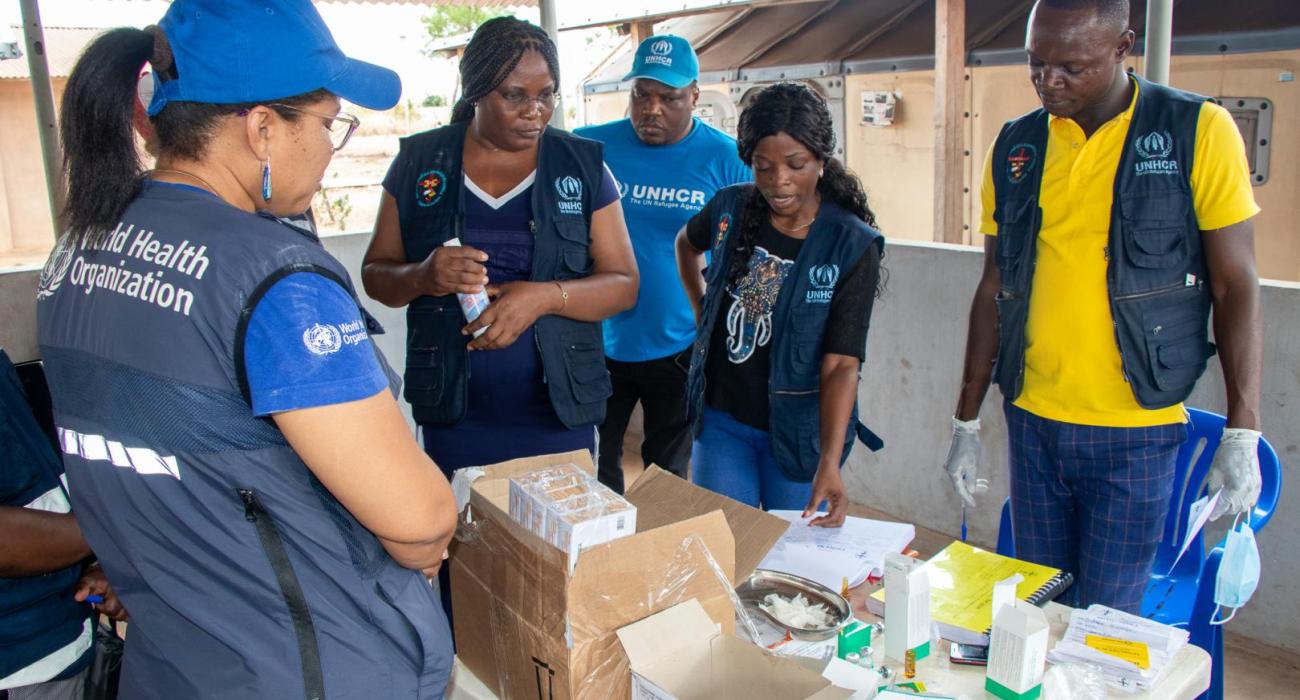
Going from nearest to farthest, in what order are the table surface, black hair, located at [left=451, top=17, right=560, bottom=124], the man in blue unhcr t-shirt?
the table surface → black hair, located at [left=451, top=17, right=560, bottom=124] → the man in blue unhcr t-shirt

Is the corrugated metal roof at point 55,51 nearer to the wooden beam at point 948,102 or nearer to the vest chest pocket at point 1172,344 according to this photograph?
the wooden beam at point 948,102

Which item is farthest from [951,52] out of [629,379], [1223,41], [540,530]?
[540,530]

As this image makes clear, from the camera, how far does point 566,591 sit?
4.78ft

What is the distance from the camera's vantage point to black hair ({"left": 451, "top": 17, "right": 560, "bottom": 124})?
244 centimetres

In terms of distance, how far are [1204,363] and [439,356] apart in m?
1.85

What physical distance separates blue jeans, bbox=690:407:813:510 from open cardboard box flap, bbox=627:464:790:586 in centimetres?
52

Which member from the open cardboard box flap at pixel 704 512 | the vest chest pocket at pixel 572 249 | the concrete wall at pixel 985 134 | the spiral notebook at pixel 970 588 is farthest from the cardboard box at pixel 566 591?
the concrete wall at pixel 985 134

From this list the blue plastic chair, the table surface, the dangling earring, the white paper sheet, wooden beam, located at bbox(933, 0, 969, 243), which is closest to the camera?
the dangling earring

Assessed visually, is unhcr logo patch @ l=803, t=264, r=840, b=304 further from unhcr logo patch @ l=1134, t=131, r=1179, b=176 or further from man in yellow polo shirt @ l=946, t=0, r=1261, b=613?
unhcr logo patch @ l=1134, t=131, r=1179, b=176

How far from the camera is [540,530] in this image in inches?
59.4

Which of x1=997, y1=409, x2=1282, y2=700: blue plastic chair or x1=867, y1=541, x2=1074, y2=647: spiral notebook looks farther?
x1=997, y1=409, x2=1282, y2=700: blue plastic chair

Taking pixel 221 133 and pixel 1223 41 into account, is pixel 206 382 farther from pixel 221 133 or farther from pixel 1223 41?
pixel 1223 41

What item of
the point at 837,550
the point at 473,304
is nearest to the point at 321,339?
the point at 473,304

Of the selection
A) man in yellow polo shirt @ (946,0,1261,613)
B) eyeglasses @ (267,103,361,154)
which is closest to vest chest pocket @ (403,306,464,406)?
eyeglasses @ (267,103,361,154)
